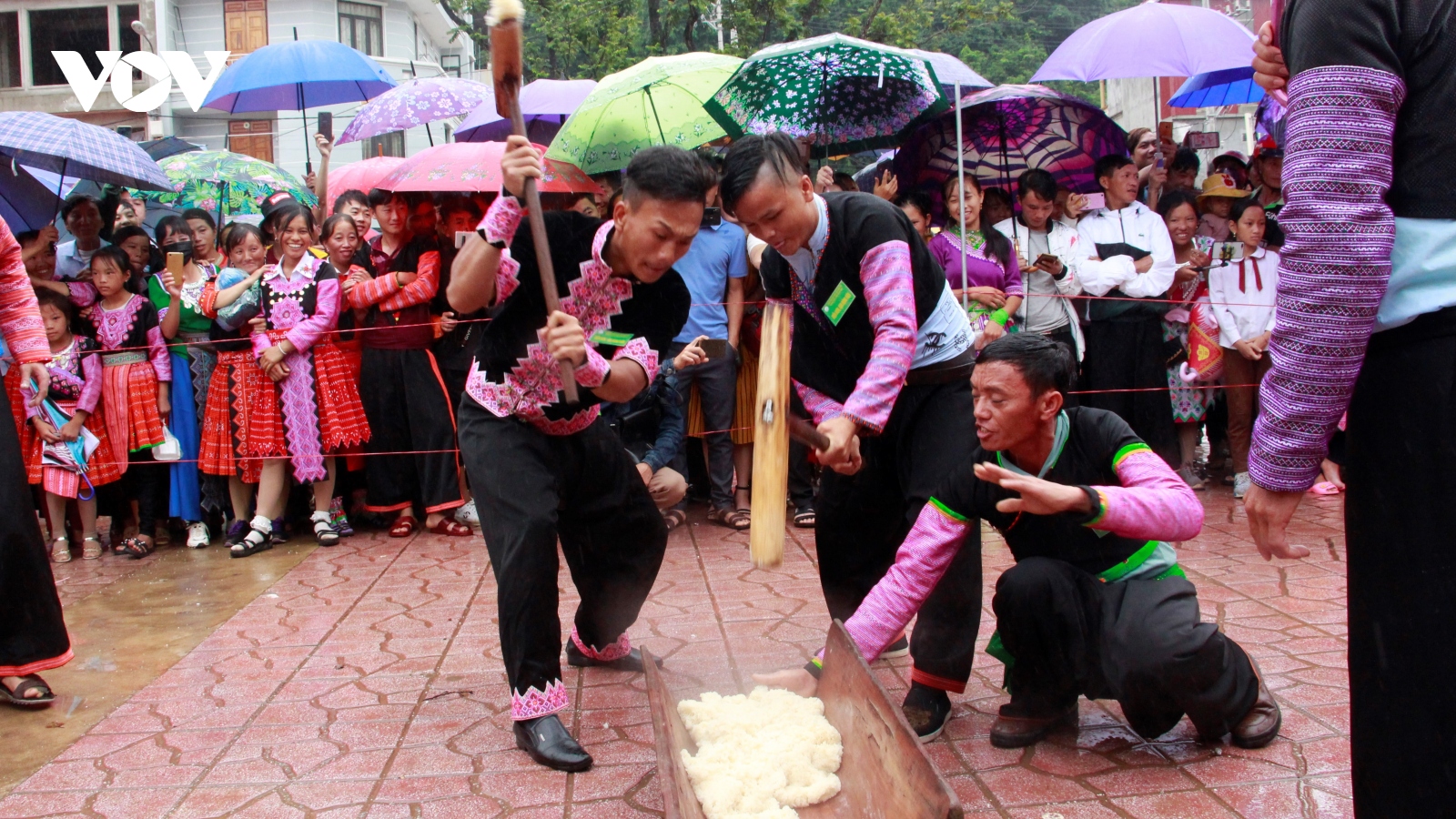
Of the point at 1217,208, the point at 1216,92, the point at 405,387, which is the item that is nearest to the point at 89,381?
the point at 405,387

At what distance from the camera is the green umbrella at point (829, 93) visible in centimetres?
649

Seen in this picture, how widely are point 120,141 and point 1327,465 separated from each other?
793cm

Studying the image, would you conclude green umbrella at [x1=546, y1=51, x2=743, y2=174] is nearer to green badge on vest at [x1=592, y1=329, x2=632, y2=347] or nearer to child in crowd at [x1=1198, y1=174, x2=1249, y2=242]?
green badge on vest at [x1=592, y1=329, x2=632, y2=347]

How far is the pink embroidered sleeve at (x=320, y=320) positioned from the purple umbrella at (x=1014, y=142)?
12.0 feet

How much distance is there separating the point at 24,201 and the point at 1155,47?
7376mm

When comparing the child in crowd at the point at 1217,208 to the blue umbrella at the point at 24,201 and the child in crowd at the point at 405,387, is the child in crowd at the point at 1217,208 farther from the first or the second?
the blue umbrella at the point at 24,201

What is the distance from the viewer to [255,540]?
6.81 meters

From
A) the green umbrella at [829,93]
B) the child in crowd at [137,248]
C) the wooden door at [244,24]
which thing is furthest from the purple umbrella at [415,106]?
the wooden door at [244,24]

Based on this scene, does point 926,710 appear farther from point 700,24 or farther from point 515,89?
point 700,24

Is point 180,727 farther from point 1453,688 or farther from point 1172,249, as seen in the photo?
point 1172,249

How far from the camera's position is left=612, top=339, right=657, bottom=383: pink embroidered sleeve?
367 cm

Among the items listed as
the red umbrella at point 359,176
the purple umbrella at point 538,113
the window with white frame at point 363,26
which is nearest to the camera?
the purple umbrella at point 538,113

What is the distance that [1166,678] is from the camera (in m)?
3.07

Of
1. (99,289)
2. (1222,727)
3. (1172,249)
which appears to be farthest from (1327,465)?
(99,289)
